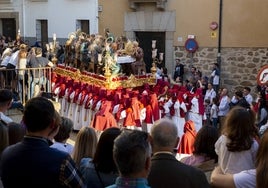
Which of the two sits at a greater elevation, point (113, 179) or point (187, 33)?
point (187, 33)

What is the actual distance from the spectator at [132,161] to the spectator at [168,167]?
1.98 ft

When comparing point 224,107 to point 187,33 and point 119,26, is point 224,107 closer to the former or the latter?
point 187,33

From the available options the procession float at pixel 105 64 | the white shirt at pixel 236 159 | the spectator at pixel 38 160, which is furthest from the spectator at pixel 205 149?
the procession float at pixel 105 64

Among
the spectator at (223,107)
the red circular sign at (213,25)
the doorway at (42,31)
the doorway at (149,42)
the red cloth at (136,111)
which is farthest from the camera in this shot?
the doorway at (42,31)

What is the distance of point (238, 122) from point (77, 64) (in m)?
9.95

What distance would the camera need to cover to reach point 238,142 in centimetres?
367

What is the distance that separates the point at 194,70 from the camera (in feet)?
53.9

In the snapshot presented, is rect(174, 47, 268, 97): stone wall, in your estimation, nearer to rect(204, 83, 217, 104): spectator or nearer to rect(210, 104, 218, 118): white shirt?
rect(204, 83, 217, 104): spectator

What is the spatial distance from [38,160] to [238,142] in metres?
1.64

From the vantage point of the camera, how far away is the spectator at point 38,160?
2.76 metres

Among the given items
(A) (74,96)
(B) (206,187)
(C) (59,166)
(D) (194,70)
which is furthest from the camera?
(D) (194,70)

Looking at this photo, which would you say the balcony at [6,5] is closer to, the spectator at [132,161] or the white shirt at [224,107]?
the white shirt at [224,107]

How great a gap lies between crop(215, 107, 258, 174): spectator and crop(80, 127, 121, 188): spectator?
90 cm

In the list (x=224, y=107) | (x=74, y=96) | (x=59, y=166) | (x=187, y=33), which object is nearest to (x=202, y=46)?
(x=187, y=33)
